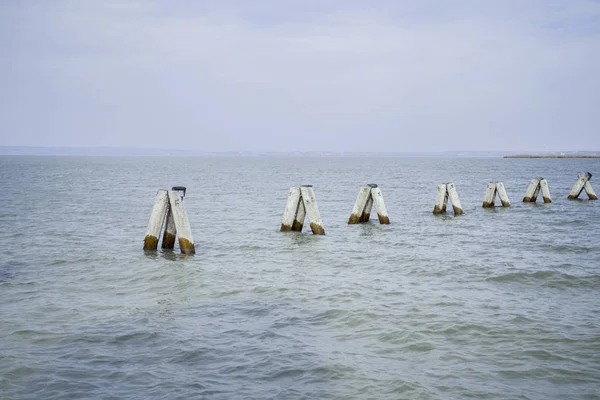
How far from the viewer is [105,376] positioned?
21.8ft

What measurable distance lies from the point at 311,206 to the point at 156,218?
16.4 ft

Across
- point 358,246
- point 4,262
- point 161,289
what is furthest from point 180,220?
point 358,246

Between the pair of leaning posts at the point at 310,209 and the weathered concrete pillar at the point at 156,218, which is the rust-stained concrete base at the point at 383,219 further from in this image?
the weathered concrete pillar at the point at 156,218

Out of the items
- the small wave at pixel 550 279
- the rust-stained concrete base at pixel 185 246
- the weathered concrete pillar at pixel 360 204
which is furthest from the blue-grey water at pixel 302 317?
the weathered concrete pillar at pixel 360 204

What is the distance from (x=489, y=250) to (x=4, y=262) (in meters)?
12.4

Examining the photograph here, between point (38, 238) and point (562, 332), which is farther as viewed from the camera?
point (38, 238)

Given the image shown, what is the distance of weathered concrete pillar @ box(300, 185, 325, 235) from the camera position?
56.7 feet

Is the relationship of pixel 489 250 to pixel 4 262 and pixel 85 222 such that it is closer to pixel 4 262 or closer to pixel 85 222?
pixel 4 262

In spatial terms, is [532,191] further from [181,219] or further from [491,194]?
[181,219]

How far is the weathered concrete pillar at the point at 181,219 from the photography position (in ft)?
46.0

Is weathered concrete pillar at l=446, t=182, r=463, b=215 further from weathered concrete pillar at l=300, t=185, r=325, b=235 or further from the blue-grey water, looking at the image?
weathered concrete pillar at l=300, t=185, r=325, b=235

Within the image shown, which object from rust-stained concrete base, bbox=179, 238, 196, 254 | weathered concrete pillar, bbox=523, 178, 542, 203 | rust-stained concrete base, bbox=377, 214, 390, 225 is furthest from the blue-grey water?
weathered concrete pillar, bbox=523, 178, 542, 203

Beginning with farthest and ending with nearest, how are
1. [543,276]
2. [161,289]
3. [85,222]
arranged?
1. [85,222]
2. [543,276]
3. [161,289]

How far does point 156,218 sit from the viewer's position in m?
14.4
